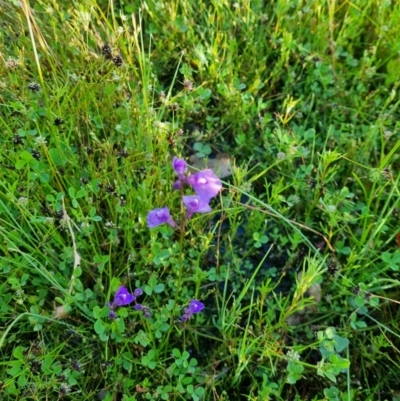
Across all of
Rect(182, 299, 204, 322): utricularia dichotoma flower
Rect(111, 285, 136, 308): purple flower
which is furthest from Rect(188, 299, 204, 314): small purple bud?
Rect(111, 285, 136, 308): purple flower

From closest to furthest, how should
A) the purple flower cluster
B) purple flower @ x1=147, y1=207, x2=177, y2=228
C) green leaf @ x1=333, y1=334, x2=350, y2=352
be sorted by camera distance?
the purple flower cluster
purple flower @ x1=147, y1=207, x2=177, y2=228
green leaf @ x1=333, y1=334, x2=350, y2=352

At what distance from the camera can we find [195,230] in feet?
6.35

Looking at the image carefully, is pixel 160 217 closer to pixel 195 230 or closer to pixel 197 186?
pixel 197 186

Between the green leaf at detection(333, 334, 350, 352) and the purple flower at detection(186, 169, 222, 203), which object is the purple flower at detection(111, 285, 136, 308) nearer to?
the purple flower at detection(186, 169, 222, 203)

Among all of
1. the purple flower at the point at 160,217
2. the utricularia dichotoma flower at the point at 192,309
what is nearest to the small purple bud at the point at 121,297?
the utricularia dichotoma flower at the point at 192,309

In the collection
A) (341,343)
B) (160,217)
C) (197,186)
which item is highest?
(197,186)

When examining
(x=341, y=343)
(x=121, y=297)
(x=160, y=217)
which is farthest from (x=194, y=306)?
(x=341, y=343)

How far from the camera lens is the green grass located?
1.74 meters

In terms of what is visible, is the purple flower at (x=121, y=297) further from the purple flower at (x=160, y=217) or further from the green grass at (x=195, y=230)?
the purple flower at (x=160, y=217)

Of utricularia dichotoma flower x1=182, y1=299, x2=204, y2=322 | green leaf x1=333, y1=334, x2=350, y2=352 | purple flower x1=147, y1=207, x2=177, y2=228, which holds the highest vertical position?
purple flower x1=147, y1=207, x2=177, y2=228

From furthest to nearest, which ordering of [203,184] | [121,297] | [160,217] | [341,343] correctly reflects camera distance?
[341,343]
[121,297]
[160,217]
[203,184]

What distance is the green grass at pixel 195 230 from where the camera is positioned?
174 centimetres

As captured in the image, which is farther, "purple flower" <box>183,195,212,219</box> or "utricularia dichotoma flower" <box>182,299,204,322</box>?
"utricularia dichotoma flower" <box>182,299,204,322</box>

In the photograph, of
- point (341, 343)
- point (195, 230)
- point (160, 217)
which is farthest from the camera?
point (195, 230)
